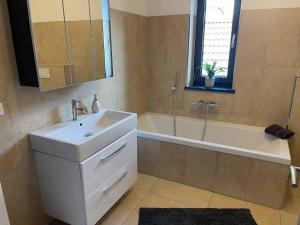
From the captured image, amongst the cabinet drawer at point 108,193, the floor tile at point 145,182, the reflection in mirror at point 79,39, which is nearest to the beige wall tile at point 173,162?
the floor tile at point 145,182

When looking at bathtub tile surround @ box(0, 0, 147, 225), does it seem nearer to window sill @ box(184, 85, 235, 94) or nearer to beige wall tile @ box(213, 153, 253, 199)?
window sill @ box(184, 85, 235, 94)

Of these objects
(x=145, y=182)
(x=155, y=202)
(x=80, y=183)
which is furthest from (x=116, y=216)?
(x=80, y=183)

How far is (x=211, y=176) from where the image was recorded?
7.11 feet

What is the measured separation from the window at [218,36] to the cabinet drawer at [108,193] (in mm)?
1524

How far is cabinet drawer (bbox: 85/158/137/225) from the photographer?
5.17 ft

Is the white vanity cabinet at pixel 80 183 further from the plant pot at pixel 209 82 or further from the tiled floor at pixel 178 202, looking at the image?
the plant pot at pixel 209 82

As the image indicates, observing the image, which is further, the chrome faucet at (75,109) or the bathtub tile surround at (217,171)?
the bathtub tile surround at (217,171)

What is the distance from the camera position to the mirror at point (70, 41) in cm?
145

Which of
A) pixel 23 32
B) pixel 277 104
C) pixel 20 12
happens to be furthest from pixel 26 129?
pixel 277 104

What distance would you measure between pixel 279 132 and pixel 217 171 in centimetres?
77

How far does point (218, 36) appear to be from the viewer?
8.71 ft

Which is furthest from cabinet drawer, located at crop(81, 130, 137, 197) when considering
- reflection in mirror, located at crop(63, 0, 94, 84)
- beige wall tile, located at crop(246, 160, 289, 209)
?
beige wall tile, located at crop(246, 160, 289, 209)

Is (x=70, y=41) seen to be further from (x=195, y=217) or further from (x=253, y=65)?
(x=253, y=65)

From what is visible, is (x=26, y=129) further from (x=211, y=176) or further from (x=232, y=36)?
(x=232, y=36)
